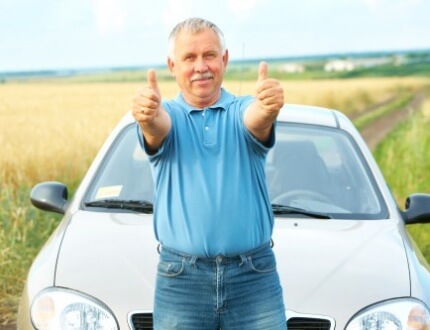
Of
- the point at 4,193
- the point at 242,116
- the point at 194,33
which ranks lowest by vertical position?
the point at 4,193

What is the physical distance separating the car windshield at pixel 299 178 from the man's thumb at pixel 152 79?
1740 mm

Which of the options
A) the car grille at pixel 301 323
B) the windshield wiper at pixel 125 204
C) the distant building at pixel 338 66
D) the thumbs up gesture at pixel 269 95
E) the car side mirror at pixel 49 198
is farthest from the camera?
the distant building at pixel 338 66

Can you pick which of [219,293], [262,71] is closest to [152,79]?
[262,71]

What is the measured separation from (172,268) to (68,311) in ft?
2.95

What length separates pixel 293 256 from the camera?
4055 mm

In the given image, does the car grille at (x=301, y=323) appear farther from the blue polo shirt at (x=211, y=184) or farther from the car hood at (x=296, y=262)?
the blue polo shirt at (x=211, y=184)

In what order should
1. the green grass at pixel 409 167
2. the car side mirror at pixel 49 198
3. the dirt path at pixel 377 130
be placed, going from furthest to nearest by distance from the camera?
the dirt path at pixel 377 130 < the green grass at pixel 409 167 < the car side mirror at pixel 49 198

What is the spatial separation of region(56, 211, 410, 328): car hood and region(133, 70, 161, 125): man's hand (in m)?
1.04

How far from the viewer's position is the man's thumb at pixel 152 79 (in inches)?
115

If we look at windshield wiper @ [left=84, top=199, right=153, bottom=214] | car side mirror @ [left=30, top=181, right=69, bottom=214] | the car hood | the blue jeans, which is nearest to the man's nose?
the blue jeans

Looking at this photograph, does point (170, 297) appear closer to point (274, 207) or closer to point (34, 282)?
point (34, 282)

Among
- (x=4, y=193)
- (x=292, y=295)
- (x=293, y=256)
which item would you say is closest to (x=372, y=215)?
(x=293, y=256)

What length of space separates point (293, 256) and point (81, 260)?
87 cm

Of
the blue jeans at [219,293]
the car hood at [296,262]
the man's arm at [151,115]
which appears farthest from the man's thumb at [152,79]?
the car hood at [296,262]
